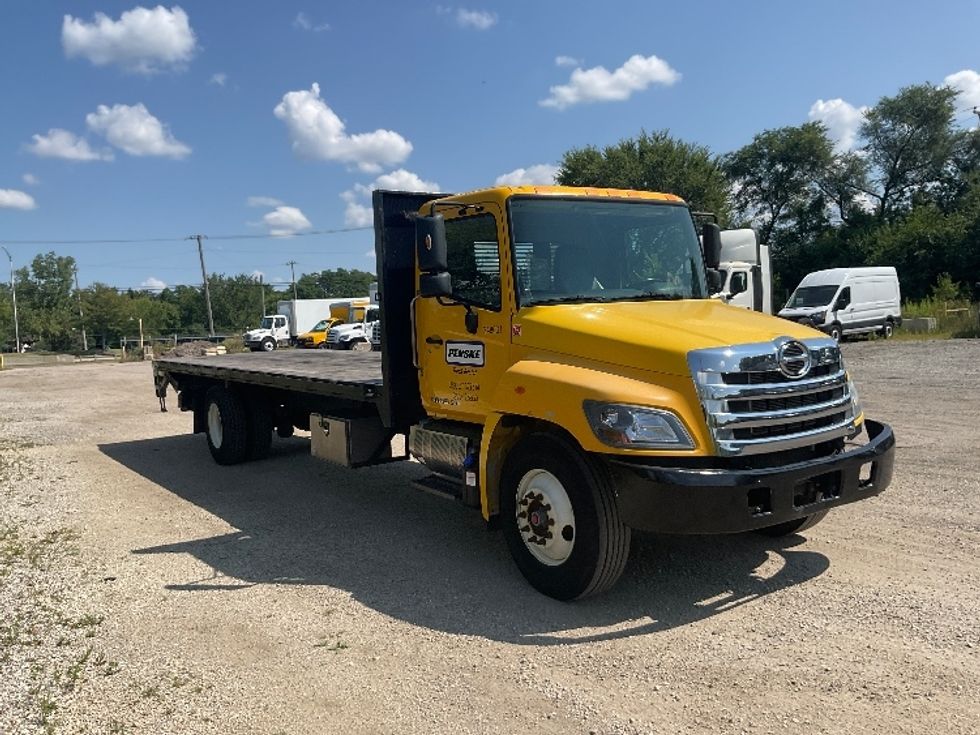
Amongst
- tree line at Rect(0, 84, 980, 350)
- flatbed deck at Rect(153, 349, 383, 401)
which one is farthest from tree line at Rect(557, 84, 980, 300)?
flatbed deck at Rect(153, 349, 383, 401)

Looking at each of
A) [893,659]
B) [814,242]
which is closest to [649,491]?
[893,659]

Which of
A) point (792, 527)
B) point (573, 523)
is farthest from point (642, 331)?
point (792, 527)

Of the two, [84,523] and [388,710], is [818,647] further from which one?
[84,523]

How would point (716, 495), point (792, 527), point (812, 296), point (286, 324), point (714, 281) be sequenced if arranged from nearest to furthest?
1. point (716, 495)
2. point (792, 527)
3. point (714, 281)
4. point (812, 296)
5. point (286, 324)

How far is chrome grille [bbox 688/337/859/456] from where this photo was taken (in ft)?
13.8

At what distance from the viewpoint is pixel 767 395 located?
4.32 metres

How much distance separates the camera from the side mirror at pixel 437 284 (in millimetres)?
5090

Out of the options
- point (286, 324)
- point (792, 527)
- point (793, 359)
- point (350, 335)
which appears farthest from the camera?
point (286, 324)

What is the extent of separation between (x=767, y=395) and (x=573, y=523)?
1.32 metres

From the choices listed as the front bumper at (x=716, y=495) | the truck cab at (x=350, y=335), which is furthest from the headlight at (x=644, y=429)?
the truck cab at (x=350, y=335)

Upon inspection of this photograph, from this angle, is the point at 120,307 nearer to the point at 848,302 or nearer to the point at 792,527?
the point at 848,302

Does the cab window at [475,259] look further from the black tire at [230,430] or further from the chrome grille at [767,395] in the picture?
the black tire at [230,430]

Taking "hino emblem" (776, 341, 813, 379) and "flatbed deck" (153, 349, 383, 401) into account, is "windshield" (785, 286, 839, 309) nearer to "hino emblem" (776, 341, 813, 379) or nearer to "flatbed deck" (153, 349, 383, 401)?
"flatbed deck" (153, 349, 383, 401)

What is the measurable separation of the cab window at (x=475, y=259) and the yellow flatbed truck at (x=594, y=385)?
1 cm
